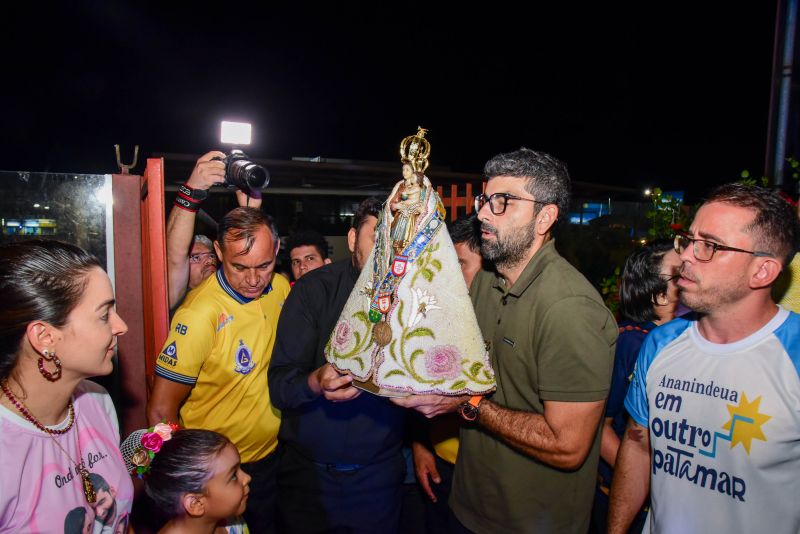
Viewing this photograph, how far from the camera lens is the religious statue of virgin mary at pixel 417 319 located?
1.62m

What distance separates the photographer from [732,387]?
169 cm

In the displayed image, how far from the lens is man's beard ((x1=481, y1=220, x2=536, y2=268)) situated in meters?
2.04

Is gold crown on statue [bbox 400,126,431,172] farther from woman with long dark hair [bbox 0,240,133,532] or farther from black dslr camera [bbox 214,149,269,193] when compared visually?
black dslr camera [bbox 214,149,269,193]

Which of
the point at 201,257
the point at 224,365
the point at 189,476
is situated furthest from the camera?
the point at 201,257

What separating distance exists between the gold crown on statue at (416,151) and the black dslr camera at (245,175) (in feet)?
5.09

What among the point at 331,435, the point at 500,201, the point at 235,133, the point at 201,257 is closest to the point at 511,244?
the point at 500,201

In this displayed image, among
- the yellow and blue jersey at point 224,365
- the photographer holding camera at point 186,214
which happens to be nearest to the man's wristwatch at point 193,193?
the photographer holding camera at point 186,214

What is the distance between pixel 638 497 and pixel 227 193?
996 cm

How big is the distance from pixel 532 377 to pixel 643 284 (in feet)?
4.36

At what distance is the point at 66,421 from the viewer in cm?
161

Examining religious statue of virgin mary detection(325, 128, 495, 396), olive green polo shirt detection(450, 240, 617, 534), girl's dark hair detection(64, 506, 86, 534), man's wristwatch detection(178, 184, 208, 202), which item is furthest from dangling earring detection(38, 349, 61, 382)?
man's wristwatch detection(178, 184, 208, 202)

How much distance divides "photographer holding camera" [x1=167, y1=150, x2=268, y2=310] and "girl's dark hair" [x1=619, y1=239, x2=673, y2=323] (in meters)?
2.39

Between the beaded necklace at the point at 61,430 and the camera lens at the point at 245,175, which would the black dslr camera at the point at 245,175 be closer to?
the camera lens at the point at 245,175

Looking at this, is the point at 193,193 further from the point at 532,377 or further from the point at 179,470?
the point at 532,377
